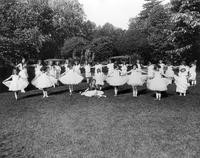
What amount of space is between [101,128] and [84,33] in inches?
2579

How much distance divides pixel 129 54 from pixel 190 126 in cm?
4227

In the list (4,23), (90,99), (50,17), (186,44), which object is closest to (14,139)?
(90,99)

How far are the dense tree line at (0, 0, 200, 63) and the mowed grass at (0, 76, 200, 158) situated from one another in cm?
1711

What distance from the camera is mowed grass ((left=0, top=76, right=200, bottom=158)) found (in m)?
8.60

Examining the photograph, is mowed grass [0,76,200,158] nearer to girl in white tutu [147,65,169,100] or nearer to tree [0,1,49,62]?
girl in white tutu [147,65,169,100]

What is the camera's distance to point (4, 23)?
1438 inches

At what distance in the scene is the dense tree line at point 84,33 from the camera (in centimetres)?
3653

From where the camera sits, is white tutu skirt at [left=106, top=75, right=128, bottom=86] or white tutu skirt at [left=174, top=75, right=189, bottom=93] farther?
white tutu skirt at [left=106, top=75, right=128, bottom=86]

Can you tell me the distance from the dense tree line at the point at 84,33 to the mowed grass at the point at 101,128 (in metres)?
17.1

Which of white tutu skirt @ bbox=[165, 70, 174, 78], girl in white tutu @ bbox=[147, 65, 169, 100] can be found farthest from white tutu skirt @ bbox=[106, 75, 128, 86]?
white tutu skirt @ bbox=[165, 70, 174, 78]

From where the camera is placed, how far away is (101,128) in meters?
10.9

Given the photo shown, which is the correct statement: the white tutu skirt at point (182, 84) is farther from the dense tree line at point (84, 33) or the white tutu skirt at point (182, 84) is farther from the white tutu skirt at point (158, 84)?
the dense tree line at point (84, 33)

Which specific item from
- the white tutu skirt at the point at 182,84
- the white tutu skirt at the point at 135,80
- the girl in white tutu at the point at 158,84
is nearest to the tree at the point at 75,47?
the white tutu skirt at the point at 135,80

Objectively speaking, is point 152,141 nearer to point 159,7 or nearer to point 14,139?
point 14,139
